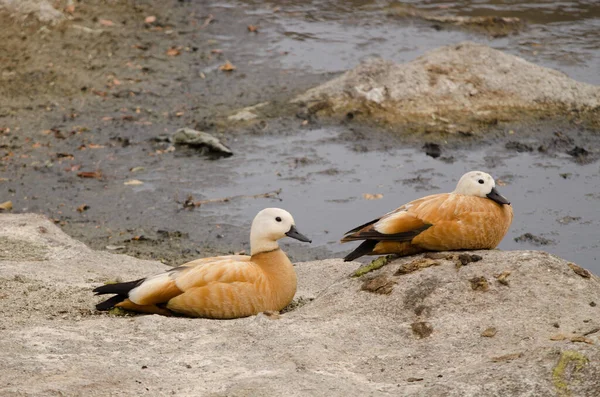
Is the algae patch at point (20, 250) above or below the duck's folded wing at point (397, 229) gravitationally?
below

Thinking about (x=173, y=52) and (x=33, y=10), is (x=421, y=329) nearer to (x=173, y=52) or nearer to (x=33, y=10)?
(x=173, y=52)

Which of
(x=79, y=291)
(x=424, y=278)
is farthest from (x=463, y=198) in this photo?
(x=79, y=291)

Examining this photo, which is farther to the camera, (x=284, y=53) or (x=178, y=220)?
(x=284, y=53)

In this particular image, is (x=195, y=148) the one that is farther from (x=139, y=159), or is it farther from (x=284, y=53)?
→ (x=284, y=53)

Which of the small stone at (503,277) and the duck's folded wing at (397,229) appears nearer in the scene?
the small stone at (503,277)

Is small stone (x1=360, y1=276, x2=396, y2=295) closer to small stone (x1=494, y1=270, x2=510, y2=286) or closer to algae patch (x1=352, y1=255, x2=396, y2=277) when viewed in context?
algae patch (x1=352, y1=255, x2=396, y2=277)

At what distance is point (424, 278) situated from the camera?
6793mm

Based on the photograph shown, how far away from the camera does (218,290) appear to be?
6887 millimetres

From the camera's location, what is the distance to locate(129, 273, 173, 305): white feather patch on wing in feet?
22.7

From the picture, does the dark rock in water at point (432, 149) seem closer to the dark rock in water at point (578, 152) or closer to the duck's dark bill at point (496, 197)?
the dark rock in water at point (578, 152)

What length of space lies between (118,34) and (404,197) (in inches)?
291

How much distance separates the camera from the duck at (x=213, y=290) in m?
6.89

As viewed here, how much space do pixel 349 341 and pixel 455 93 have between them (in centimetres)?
749

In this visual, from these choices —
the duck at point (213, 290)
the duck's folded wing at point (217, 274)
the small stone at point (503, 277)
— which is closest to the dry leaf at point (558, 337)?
the small stone at point (503, 277)
